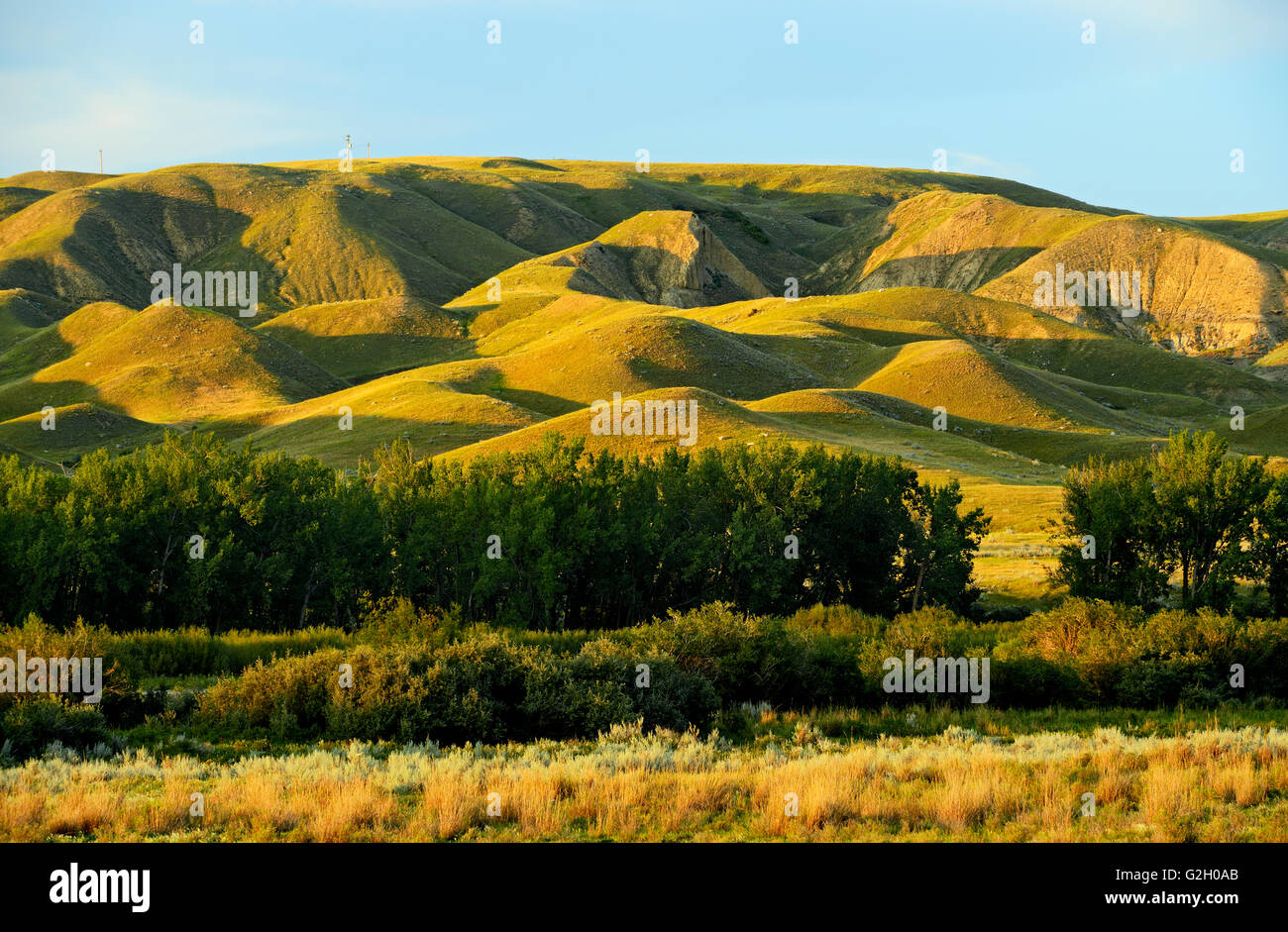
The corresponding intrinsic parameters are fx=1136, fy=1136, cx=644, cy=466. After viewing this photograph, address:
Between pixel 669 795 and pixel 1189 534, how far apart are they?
29.3 metres

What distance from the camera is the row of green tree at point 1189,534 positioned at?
36.8 metres

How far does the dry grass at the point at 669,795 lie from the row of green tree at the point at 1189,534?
2130 centimetres

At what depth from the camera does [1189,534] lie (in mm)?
37594

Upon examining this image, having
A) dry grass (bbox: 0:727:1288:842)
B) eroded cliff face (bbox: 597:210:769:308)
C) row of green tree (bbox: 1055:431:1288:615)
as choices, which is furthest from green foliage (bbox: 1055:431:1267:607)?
eroded cliff face (bbox: 597:210:769:308)

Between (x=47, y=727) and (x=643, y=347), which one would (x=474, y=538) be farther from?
(x=643, y=347)

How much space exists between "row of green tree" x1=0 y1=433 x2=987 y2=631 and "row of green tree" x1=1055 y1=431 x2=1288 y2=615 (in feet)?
14.0

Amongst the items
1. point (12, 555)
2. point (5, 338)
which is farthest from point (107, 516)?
point (5, 338)

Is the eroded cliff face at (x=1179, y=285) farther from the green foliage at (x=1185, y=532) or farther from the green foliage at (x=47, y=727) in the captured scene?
the green foliage at (x=47, y=727)

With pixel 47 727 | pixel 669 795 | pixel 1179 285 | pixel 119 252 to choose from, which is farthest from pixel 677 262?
pixel 669 795

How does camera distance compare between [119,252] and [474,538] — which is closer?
[474,538]

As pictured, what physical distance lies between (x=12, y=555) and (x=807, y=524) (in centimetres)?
2530

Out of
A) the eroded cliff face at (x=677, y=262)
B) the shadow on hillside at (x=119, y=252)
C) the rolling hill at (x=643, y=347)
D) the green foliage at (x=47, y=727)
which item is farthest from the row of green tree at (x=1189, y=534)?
the shadow on hillside at (x=119, y=252)

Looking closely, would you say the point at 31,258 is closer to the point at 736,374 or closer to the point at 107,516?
the point at 736,374
